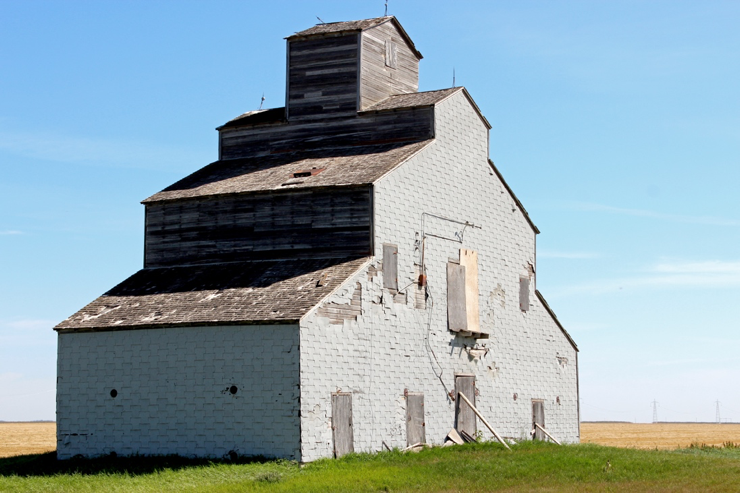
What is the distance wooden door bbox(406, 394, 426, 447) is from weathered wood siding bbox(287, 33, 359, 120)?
11058 millimetres

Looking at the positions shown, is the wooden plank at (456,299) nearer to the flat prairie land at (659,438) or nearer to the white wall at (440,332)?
the white wall at (440,332)

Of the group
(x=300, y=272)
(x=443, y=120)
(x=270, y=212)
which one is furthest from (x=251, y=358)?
(x=443, y=120)

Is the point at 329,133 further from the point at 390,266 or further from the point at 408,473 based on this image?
the point at 408,473

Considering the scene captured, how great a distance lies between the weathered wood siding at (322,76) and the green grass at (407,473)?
537 inches

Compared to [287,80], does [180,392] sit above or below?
below

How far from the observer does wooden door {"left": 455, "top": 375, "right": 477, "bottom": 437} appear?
35000 mm

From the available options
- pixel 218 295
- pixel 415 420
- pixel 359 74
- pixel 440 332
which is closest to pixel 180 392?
pixel 218 295

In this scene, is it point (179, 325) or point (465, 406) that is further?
point (465, 406)

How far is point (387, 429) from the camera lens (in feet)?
105

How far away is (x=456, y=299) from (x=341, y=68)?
978cm

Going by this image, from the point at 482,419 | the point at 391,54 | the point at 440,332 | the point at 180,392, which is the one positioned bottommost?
the point at 482,419

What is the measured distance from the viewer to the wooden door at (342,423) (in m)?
29.8

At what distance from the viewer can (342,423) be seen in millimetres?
30125

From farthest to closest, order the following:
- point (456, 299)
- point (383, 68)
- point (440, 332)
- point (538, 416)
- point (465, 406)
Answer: point (383, 68)
point (538, 416)
point (456, 299)
point (465, 406)
point (440, 332)
